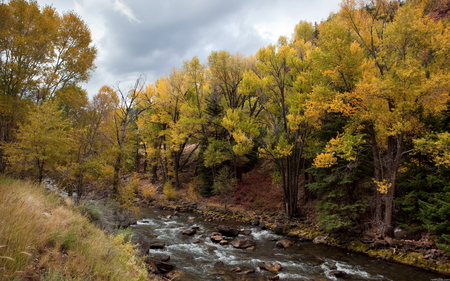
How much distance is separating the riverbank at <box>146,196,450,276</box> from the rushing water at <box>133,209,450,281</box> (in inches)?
17.2

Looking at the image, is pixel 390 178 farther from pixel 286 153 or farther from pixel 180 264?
pixel 180 264

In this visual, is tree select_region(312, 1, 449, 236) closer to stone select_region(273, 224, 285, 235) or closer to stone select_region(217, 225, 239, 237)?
stone select_region(273, 224, 285, 235)

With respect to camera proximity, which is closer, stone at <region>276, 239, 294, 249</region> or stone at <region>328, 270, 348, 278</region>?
stone at <region>328, 270, 348, 278</region>

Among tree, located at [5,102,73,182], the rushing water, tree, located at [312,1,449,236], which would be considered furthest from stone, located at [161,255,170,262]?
tree, located at [312,1,449,236]

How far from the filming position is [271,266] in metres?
9.67

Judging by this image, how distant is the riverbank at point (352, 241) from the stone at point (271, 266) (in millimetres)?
4401

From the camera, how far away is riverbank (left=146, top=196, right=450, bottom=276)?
9.62 metres

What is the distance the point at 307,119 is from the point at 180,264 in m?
10.5

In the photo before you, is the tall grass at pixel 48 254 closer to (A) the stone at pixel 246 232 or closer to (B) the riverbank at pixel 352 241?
(A) the stone at pixel 246 232

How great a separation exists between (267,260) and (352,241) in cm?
500

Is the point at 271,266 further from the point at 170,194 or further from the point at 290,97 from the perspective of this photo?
the point at 170,194

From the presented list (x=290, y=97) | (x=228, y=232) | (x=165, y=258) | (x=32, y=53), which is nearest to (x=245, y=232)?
(x=228, y=232)

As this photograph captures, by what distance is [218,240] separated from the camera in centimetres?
1304

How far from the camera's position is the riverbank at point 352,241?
31.6ft
